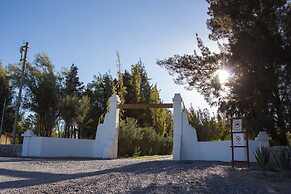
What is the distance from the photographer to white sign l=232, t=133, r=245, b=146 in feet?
32.9

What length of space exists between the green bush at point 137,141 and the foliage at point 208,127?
3.46m

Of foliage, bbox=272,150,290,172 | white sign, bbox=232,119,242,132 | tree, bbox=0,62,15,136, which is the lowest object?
foliage, bbox=272,150,290,172

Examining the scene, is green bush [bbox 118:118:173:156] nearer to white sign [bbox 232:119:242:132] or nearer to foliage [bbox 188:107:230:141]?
foliage [bbox 188:107:230:141]

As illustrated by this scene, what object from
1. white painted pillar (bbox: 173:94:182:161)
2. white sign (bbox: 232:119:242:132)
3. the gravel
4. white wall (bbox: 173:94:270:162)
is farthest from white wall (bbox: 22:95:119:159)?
white sign (bbox: 232:119:242:132)

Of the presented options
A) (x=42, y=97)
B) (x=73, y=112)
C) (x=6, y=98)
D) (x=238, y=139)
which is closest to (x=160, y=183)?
(x=238, y=139)

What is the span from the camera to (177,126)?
1320 centimetres

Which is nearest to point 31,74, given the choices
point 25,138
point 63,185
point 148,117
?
point 148,117

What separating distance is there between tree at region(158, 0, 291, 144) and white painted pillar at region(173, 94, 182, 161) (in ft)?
3.77

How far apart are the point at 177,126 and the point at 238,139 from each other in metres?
3.55

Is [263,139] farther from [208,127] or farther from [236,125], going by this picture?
[208,127]

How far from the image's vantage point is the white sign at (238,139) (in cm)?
1003

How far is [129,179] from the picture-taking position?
7156 mm

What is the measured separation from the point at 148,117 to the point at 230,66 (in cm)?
1375

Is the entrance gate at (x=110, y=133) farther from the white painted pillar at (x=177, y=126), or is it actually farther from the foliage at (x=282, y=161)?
the foliage at (x=282, y=161)
